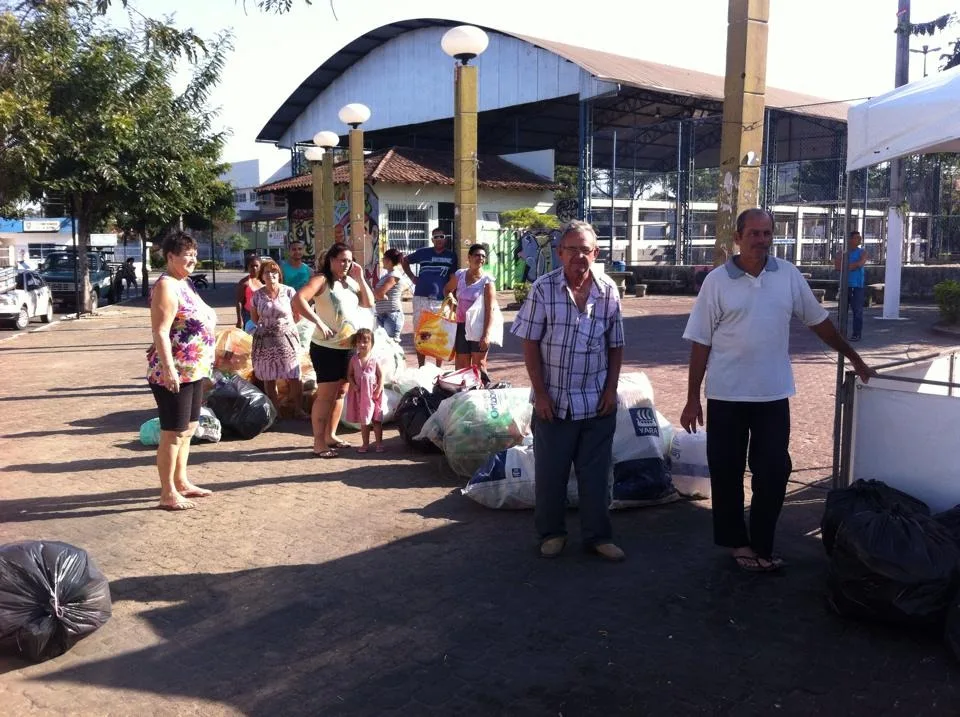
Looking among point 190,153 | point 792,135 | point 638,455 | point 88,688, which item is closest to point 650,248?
point 792,135

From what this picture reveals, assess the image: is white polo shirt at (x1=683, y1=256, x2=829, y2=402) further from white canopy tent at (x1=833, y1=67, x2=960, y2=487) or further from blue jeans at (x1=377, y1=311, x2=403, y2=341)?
blue jeans at (x1=377, y1=311, x2=403, y2=341)

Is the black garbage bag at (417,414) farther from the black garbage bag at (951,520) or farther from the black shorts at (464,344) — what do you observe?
the black garbage bag at (951,520)

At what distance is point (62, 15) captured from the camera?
9.75 metres

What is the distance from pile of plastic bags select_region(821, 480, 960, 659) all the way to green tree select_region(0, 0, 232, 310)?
6.58 m

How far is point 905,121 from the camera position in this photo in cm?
459

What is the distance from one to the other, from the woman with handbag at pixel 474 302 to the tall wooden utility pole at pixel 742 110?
105 inches

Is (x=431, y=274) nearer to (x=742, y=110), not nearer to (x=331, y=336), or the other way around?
(x=331, y=336)

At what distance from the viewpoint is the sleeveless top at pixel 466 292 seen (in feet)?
26.2

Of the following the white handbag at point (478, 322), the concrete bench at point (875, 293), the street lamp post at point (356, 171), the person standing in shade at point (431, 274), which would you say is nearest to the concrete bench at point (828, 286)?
the concrete bench at point (875, 293)

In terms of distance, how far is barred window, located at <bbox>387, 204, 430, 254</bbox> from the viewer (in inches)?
1131

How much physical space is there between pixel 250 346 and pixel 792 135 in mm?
36073

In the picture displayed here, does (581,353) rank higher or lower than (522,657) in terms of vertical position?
higher

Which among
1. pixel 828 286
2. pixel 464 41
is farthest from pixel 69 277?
pixel 828 286

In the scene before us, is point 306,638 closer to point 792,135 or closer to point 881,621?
point 881,621
